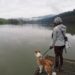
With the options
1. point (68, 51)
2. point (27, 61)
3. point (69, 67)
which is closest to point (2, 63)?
point (27, 61)

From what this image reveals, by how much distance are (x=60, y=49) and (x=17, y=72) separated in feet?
20.0

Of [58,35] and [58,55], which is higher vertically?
[58,35]

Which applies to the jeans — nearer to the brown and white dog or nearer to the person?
the person

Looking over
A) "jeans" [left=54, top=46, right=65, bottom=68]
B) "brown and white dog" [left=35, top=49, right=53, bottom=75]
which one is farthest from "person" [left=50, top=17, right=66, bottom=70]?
"brown and white dog" [left=35, top=49, right=53, bottom=75]

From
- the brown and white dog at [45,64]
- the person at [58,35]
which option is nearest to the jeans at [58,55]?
the person at [58,35]

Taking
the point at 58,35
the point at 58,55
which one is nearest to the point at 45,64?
the point at 58,55

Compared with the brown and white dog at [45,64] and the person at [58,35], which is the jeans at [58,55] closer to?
the person at [58,35]

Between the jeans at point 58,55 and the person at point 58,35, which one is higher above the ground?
the person at point 58,35

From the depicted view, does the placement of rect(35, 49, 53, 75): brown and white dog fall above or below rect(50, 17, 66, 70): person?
below

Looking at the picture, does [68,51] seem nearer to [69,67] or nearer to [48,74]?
[69,67]

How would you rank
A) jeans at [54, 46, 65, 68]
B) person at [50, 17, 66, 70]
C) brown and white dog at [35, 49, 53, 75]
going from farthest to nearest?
jeans at [54, 46, 65, 68]
person at [50, 17, 66, 70]
brown and white dog at [35, 49, 53, 75]

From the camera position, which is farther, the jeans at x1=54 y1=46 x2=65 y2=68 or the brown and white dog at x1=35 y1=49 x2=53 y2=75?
the jeans at x1=54 y1=46 x2=65 y2=68

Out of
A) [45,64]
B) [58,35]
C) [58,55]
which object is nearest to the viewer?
[45,64]

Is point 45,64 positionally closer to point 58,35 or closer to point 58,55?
point 58,55
